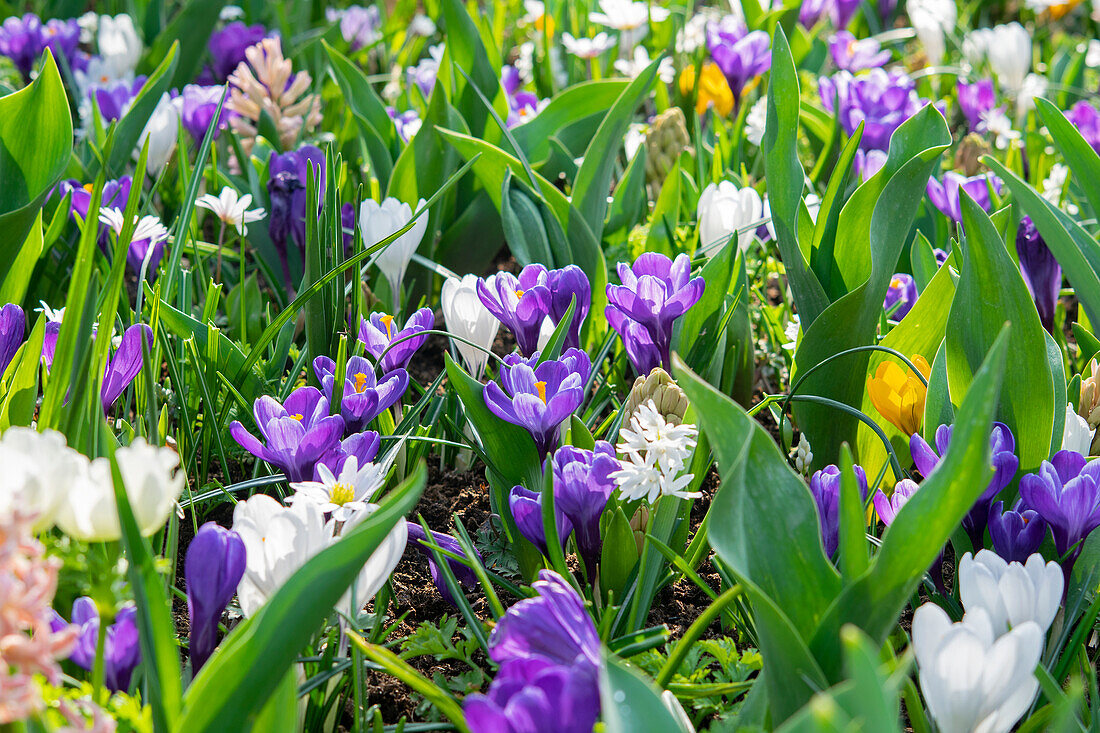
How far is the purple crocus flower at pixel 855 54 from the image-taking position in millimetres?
2457

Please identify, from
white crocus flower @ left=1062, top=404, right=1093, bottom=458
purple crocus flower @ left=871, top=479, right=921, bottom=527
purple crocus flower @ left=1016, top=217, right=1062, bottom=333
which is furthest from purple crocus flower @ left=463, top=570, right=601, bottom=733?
purple crocus flower @ left=1016, top=217, right=1062, bottom=333

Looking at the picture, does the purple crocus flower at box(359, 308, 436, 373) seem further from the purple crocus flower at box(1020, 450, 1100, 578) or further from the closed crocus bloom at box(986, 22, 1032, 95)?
the closed crocus bloom at box(986, 22, 1032, 95)

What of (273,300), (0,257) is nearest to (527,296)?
(0,257)

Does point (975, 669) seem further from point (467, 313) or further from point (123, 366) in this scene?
point (123, 366)

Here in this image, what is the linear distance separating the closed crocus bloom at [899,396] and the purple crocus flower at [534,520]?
391 mm

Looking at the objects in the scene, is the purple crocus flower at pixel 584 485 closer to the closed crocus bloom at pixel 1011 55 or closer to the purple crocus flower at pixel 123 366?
the purple crocus flower at pixel 123 366

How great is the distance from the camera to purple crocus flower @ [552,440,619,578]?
0.92m

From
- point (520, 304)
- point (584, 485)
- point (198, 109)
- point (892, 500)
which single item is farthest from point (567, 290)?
point (198, 109)

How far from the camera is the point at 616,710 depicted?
0.62 m

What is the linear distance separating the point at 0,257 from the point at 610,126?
2.80ft

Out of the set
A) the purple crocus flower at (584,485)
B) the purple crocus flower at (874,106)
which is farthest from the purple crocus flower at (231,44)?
the purple crocus flower at (584,485)

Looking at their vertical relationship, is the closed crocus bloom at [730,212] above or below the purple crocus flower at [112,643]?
above

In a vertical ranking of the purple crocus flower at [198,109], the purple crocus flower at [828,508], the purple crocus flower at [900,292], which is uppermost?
the purple crocus flower at [198,109]

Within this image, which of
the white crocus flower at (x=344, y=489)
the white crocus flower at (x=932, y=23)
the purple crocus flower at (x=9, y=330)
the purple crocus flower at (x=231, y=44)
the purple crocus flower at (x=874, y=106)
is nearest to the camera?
the white crocus flower at (x=344, y=489)
